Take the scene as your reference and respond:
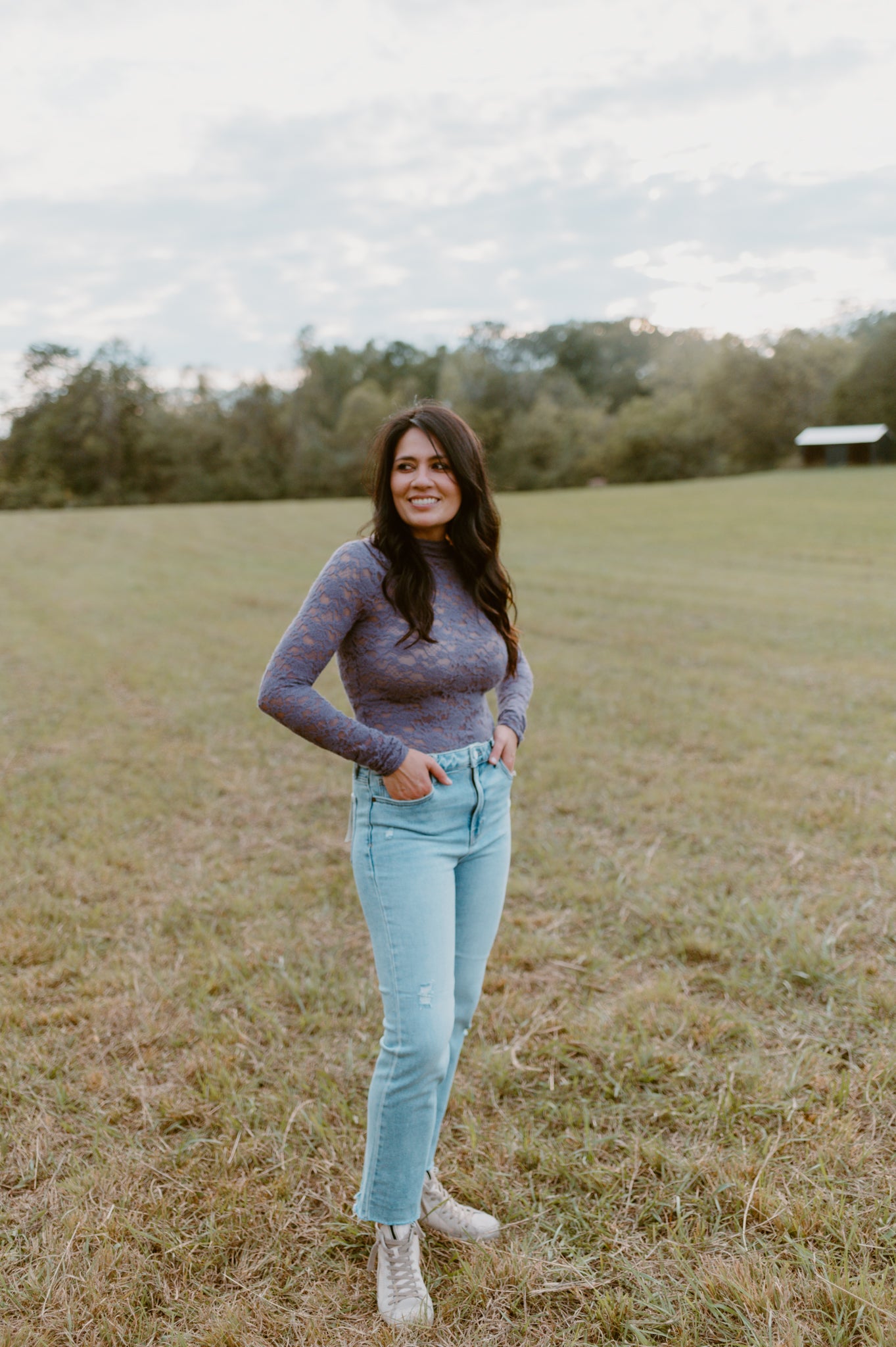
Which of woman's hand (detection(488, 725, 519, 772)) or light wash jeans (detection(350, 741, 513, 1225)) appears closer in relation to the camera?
light wash jeans (detection(350, 741, 513, 1225))

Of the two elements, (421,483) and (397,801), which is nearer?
(397,801)

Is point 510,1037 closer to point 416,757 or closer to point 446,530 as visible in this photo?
point 416,757

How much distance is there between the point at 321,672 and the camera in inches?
78.4

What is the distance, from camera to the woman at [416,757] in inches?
75.9

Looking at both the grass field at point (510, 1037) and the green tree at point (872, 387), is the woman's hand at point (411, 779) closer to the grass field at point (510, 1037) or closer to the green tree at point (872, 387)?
the grass field at point (510, 1037)

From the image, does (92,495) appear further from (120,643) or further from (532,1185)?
(532,1185)

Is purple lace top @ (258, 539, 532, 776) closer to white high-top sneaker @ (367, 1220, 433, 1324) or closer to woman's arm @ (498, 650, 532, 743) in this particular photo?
woman's arm @ (498, 650, 532, 743)

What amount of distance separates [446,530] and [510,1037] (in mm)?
1789

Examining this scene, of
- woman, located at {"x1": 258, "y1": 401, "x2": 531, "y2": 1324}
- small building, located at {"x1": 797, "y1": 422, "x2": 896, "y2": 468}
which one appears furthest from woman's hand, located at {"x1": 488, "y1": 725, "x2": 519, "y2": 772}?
small building, located at {"x1": 797, "y1": 422, "x2": 896, "y2": 468}

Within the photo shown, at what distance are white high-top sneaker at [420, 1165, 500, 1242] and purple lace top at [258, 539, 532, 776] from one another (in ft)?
3.69

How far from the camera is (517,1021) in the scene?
312 cm

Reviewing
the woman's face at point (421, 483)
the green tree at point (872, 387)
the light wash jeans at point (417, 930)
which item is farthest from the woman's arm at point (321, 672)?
the green tree at point (872, 387)

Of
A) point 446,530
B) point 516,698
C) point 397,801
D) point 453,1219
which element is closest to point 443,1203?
point 453,1219

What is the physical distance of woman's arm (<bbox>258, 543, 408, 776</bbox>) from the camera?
1942 mm
